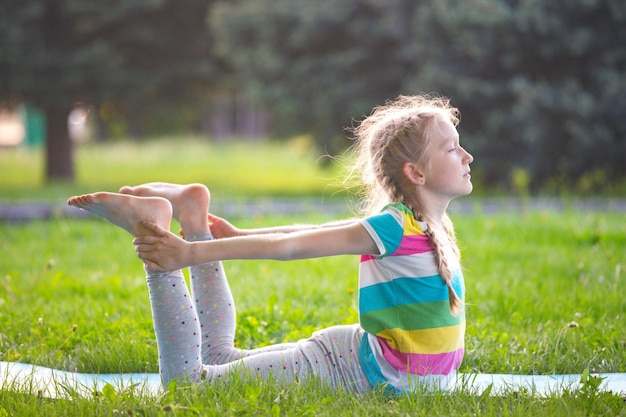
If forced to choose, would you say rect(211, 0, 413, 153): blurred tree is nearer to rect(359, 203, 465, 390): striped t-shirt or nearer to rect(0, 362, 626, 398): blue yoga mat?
rect(0, 362, 626, 398): blue yoga mat

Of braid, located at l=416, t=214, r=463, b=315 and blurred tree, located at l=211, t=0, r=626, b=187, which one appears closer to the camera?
braid, located at l=416, t=214, r=463, b=315

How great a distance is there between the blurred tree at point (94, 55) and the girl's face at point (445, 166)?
37.3 ft

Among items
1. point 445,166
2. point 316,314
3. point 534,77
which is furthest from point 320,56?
point 445,166

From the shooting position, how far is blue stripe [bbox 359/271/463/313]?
2.98 m

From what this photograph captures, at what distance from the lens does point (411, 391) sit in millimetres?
2953

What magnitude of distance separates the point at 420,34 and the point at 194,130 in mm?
29465

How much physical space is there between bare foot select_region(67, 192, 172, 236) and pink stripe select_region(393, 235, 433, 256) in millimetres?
868

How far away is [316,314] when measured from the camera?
4.53 m

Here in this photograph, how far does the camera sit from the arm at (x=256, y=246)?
280cm

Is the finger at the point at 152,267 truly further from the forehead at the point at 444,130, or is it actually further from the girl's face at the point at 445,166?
the forehead at the point at 444,130

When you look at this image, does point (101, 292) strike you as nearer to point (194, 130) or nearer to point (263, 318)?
point (263, 318)

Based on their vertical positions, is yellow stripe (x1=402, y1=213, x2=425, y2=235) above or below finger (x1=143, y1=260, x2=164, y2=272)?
above

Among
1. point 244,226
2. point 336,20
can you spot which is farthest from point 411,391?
point 336,20

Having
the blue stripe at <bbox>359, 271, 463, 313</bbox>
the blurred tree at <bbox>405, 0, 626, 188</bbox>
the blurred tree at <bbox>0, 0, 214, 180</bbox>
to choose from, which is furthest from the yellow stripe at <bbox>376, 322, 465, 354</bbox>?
the blurred tree at <bbox>0, 0, 214, 180</bbox>
